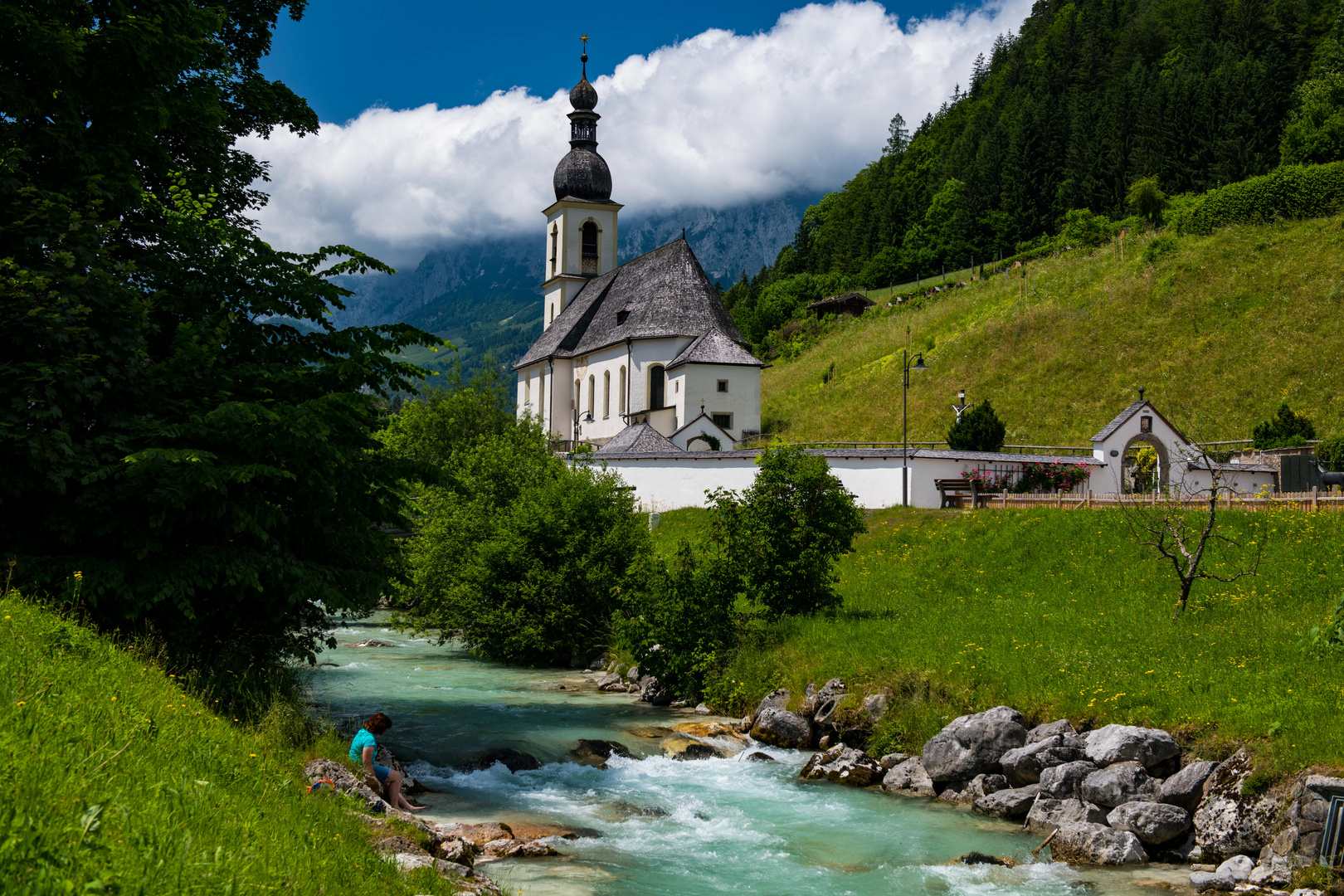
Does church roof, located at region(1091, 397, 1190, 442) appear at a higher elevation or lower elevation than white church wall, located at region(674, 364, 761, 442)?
lower

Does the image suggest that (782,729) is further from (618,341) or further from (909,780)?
(618,341)

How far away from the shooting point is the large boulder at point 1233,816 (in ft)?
35.0

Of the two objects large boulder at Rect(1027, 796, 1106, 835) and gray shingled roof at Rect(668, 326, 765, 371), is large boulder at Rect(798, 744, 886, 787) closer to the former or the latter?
large boulder at Rect(1027, 796, 1106, 835)

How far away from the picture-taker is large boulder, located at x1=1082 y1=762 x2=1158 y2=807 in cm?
1188

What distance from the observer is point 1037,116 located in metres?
90.9

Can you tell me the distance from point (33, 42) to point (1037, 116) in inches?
3671

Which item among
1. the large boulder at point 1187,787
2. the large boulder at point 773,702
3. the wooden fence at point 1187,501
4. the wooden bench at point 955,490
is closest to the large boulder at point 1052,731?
the large boulder at point 1187,787

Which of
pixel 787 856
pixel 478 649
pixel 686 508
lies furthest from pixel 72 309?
pixel 686 508

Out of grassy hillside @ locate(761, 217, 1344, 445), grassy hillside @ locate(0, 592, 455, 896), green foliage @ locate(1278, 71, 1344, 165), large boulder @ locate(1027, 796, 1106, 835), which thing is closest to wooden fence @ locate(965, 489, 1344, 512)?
large boulder @ locate(1027, 796, 1106, 835)

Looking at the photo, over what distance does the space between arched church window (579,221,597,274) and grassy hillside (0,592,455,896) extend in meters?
63.1

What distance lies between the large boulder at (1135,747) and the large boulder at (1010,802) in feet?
3.13

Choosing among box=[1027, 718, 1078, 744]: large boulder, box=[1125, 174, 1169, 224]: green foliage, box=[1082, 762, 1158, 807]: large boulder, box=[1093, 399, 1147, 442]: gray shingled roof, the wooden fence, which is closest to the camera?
box=[1082, 762, 1158, 807]: large boulder

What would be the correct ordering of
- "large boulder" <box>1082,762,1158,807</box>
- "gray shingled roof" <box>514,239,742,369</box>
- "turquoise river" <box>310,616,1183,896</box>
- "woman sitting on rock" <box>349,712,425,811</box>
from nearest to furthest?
"turquoise river" <box>310,616,1183,896</box> < "woman sitting on rock" <box>349,712,425,811</box> < "large boulder" <box>1082,762,1158,807</box> < "gray shingled roof" <box>514,239,742,369</box>

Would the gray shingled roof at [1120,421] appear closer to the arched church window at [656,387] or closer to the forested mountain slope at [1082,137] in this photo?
the arched church window at [656,387]
